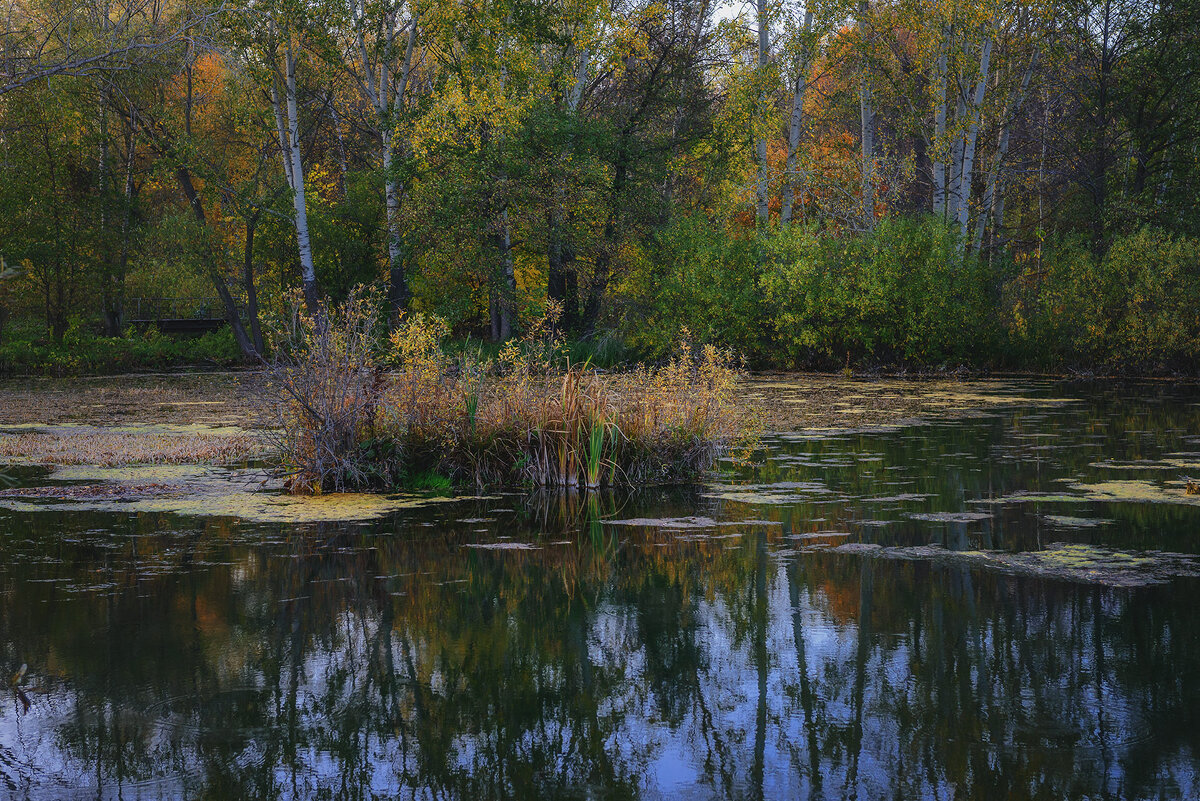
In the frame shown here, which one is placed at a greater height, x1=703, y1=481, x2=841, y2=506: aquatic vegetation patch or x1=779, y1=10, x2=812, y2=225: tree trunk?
x1=779, y1=10, x2=812, y2=225: tree trunk

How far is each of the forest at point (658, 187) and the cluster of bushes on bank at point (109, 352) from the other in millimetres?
82

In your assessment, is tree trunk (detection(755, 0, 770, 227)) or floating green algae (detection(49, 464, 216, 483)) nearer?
→ floating green algae (detection(49, 464, 216, 483))

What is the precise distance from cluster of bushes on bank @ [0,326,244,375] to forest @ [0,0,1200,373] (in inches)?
3.2

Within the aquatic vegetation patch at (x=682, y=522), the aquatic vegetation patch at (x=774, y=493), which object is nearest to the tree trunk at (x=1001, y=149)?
the aquatic vegetation patch at (x=774, y=493)

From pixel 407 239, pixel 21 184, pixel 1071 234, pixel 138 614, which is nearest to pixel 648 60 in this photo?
pixel 407 239

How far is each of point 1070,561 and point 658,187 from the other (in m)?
27.1

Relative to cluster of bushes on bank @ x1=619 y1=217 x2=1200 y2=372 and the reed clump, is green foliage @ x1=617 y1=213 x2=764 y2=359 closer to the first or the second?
cluster of bushes on bank @ x1=619 y1=217 x2=1200 y2=372

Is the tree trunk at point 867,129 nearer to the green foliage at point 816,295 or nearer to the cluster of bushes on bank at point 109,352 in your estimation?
the green foliage at point 816,295

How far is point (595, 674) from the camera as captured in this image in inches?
221

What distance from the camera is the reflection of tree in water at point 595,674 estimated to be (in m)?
4.45

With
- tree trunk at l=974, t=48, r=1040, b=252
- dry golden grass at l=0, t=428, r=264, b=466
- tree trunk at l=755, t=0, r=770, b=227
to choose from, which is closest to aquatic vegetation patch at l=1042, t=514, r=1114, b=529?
dry golden grass at l=0, t=428, r=264, b=466

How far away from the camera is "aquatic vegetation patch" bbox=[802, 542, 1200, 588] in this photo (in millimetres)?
7281

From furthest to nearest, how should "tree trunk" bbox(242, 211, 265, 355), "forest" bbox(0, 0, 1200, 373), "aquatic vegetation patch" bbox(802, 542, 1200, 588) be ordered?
"tree trunk" bbox(242, 211, 265, 355), "forest" bbox(0, 0, 1200, 373), "aquatic vegetation patch" bbox(802, 542, 1200, 588)

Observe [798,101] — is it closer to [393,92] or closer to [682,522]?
[393,92]
